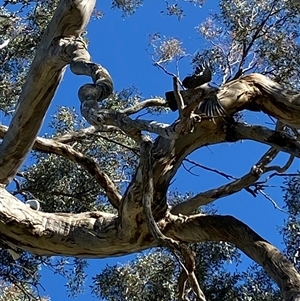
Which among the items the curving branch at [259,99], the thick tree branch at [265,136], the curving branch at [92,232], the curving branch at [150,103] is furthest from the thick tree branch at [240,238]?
the curving branch at [150,103]

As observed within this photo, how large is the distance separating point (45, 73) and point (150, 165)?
1097 millimetres

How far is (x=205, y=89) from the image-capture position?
2.85 meters

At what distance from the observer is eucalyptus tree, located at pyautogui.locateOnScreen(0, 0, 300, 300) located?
11.0ft

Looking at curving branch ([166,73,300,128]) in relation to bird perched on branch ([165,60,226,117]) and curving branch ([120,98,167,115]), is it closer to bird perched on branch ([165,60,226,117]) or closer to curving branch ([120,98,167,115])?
bird perched on branch ([165,60,226,117])

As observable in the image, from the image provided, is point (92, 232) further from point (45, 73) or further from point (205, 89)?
point (205, 89)

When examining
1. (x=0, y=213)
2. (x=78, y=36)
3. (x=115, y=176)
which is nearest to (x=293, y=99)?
(x=78, y=36)

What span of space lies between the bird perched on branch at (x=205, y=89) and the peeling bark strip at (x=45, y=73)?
983 millimetres

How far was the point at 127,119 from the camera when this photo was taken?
297cm

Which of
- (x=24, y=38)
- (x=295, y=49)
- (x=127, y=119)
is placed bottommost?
(x=127, y=119)

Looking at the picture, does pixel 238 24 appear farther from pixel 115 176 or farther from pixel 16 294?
pixel 16 294

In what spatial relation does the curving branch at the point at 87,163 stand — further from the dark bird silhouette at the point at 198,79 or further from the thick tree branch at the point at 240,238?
the dark bird silhouette at the point at 198,79

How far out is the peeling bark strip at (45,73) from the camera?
410 centimetres

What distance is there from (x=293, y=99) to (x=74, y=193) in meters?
3.26

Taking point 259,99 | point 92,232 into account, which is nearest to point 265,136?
point 259,99
